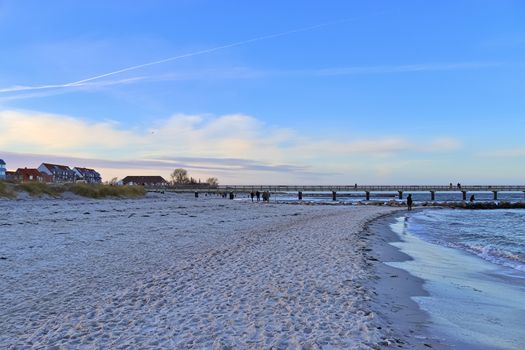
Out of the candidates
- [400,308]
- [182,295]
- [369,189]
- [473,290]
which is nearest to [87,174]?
[369,189]

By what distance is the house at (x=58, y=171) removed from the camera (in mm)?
131625

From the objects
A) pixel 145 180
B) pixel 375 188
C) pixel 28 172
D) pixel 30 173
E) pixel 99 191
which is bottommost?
pixel 99 191

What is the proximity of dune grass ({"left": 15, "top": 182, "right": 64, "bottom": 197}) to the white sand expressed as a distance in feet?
102

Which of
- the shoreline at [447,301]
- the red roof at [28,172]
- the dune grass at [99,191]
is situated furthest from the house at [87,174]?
the shoreline at [447,301]

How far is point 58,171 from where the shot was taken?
13738cm

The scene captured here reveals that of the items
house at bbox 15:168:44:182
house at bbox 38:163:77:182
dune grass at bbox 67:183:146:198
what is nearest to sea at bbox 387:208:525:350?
dune grass at bbox 67:183:146:198

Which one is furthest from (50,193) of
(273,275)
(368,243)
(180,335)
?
(180,335)

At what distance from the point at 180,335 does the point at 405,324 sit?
3141mm

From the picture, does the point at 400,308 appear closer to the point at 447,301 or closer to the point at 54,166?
the point at 447,301

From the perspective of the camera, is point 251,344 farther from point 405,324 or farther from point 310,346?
point 405,324

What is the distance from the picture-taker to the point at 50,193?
146ft

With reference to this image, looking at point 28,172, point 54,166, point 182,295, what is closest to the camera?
point 182,295

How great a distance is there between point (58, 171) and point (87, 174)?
21.0 metres

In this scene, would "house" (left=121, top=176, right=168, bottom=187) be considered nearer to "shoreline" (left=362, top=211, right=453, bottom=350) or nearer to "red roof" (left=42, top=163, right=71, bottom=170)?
"red roof" (left=42, top=163, right=71, bottom=170)
